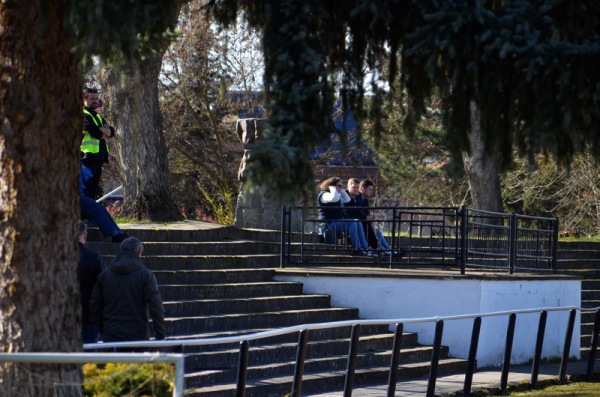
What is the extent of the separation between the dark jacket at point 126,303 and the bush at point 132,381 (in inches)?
104

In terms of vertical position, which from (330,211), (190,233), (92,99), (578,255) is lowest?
(578,255)

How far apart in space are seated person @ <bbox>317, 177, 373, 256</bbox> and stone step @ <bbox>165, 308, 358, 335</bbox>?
215 centimetres

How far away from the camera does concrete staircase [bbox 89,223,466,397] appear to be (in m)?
12.4

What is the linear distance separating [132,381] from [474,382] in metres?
8.15

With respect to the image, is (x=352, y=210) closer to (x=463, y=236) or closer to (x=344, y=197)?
(x=344, y=197)

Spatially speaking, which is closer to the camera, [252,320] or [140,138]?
[252,320]

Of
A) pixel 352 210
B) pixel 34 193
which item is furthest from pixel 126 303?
pixel 352 210

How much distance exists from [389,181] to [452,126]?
28.0m

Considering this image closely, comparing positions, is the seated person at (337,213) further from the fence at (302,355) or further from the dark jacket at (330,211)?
the fence at (302,355)

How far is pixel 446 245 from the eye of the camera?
18422mm

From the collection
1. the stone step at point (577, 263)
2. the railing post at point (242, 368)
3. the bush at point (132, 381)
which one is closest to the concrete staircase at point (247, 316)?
the railing post at point (242, 368)

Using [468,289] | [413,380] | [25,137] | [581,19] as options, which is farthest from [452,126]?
[468,289]

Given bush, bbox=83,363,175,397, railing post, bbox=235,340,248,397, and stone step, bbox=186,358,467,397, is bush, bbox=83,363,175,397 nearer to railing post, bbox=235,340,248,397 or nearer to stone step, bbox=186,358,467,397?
railing post, bbox=235,340,248,397

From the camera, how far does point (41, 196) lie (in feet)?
22.8
